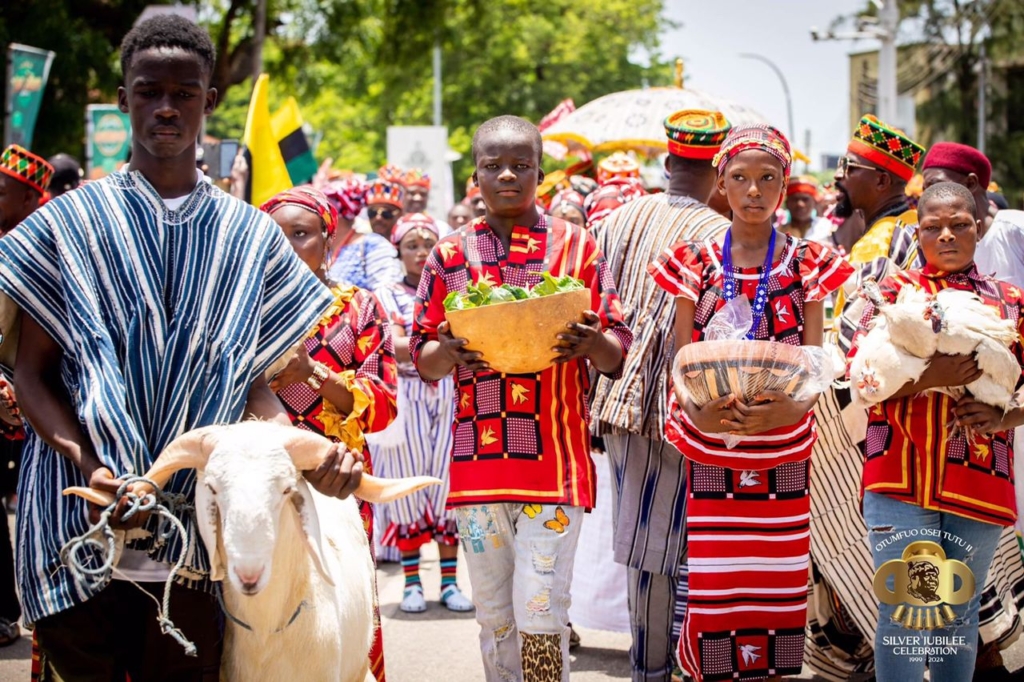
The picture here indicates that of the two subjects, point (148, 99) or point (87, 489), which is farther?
point (148, 99)

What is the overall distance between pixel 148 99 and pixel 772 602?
302cm

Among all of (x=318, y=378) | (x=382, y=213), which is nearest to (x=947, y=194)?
(x=318, y=378)

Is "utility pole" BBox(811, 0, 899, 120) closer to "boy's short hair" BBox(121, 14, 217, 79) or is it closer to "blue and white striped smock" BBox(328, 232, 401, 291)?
"blue and white striped smock" BBox(328, 232, 401, 291)

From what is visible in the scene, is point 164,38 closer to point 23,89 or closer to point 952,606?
point 952,606

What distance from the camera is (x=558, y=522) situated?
4719 millimetres

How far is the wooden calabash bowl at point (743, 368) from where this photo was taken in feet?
14.5

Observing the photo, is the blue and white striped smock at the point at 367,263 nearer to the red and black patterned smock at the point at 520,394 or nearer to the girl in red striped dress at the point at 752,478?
the red and black patterned smock at the point at 520,394

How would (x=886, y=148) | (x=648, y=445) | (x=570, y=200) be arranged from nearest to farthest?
(x=648, y=445)
(x=886, y=148)
(x=570, y=200)

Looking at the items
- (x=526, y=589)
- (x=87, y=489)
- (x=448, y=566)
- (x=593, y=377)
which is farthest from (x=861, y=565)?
(x=87, y=489)

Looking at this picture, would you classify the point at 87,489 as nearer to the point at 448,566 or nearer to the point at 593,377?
the point at 593,377

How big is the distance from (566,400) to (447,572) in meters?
3.54

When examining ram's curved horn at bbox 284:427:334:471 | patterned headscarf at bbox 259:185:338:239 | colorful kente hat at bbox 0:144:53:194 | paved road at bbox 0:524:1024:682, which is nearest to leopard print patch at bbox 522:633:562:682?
ram's curved horn at bbox 284:427:334:471

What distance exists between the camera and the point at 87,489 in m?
3.27

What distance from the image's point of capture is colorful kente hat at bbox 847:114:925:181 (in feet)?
20.7
